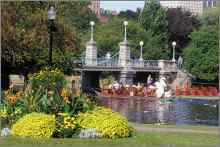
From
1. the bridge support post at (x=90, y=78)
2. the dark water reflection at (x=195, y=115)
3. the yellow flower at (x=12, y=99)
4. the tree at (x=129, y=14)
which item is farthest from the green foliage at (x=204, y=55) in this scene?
the yellow flower at (x=12, y=99)

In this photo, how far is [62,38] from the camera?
41.7m

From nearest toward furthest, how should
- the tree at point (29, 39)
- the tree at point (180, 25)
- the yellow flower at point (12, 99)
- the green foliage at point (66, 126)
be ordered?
the green foliage at point (66, 126) → the yellow flower at point (12, 99) → the tree at point (29, 39) → the tree at point (180, 25)

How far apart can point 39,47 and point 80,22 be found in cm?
6592

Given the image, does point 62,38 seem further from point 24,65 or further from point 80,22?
point 80,22

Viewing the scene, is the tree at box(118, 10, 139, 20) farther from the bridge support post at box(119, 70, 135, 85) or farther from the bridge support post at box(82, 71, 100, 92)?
the bridge support post at box(119, 70, 135, 85)

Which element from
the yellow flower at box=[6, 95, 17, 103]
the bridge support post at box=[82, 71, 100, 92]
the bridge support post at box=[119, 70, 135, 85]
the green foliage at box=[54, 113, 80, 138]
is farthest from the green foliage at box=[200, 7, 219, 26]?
the green foliage at box=[54, 113, 80, 138]

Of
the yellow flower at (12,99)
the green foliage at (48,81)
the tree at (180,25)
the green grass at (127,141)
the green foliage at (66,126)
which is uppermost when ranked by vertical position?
the tree at (180,25)

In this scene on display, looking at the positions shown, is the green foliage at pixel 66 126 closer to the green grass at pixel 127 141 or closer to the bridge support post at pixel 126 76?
the green grass at pixel 127 141

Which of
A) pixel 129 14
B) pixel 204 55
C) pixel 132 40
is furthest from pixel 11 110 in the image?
pixel 129 14

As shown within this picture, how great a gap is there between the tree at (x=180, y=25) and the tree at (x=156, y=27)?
5.98 ft

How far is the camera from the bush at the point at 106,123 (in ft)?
46.0

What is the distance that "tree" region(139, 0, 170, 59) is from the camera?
289 feet

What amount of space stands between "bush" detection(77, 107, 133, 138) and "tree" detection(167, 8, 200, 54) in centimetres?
8059

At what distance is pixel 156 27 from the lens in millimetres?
93312
